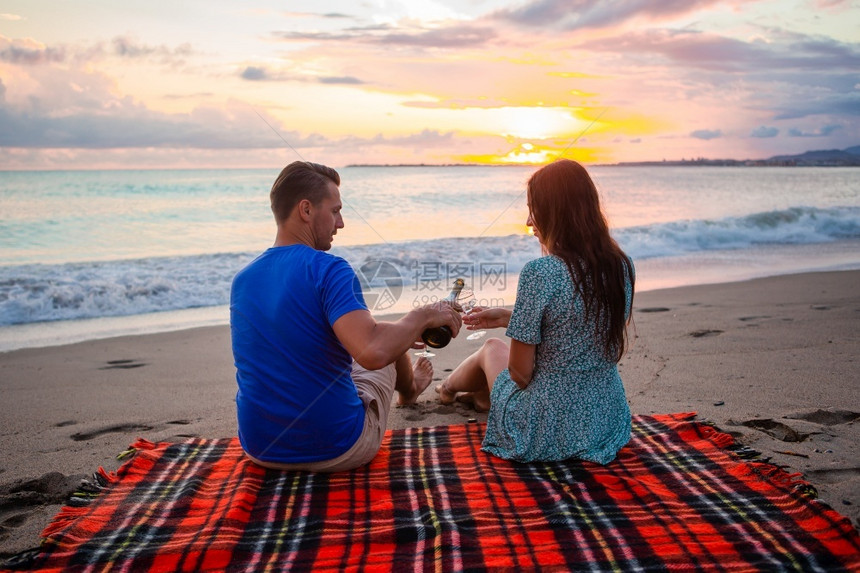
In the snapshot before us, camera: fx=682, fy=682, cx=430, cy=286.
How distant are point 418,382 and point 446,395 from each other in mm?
224

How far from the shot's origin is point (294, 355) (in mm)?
3158

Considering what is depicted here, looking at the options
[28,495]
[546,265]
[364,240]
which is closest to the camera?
[546,265]

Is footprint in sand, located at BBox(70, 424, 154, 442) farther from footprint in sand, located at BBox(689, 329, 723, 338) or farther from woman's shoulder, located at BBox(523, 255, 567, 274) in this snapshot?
footprint in sand, located at BBox(689, 329, 723, 338)

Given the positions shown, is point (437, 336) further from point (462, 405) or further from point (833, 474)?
point (833, 474)

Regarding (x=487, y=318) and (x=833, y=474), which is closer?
(x=833, y=474)

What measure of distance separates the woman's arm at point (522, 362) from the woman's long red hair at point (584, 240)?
1.15 ft

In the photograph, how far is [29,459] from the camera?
12.8ft

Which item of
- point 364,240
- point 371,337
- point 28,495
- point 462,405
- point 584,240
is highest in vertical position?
point 584,240

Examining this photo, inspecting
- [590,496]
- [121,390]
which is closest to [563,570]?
[590,496]

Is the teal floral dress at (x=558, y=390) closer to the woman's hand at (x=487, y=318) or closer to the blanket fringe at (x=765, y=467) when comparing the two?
the woman's hand at (x=487, y=318)

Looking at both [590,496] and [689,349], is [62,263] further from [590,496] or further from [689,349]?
[590,496]

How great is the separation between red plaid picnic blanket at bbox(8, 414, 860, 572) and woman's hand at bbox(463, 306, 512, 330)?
730 mm

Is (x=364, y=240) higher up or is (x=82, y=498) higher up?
(x=364, y=240)

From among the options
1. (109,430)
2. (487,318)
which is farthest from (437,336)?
(109,430)
